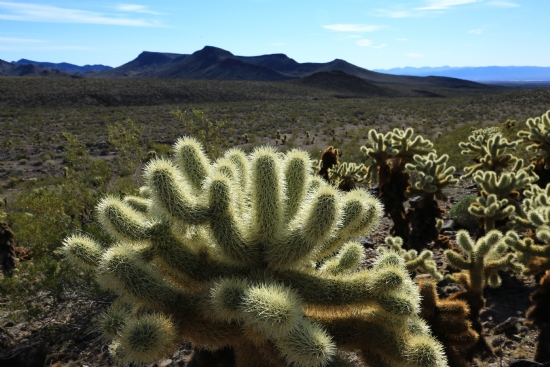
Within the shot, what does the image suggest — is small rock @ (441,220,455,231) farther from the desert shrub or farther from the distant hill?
the distant hill

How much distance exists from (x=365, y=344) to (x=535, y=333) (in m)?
2.70

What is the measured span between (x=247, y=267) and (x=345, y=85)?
250ft

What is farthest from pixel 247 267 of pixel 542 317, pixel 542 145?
pixel 542 145

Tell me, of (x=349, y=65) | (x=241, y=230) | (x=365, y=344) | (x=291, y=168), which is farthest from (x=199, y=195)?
(x=349, y=65)

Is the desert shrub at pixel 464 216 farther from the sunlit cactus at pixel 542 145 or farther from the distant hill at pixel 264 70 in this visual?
the distant hill at pixel 264 70

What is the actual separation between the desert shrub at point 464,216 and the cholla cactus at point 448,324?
488 cm

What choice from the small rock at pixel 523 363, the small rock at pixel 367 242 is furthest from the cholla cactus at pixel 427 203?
the small rock at pixel 523 363

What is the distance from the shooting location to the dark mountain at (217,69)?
127m

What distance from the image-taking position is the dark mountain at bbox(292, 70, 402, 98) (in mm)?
71312

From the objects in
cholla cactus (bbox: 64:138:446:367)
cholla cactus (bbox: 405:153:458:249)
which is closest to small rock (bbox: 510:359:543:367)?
cholla cactus (bbox: 64:138:446:367)

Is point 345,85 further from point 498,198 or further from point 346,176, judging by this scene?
point 498,198

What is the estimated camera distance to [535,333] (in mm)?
4324

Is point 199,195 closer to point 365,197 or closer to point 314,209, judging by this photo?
point 314,209

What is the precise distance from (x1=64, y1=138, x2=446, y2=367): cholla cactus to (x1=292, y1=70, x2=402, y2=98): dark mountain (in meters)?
67.5
